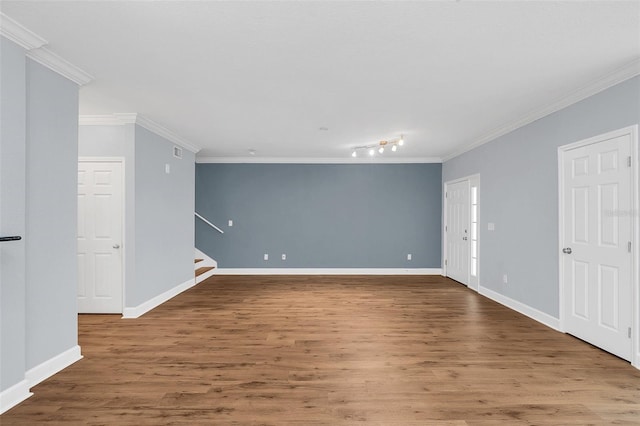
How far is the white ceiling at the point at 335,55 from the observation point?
2.12 metres

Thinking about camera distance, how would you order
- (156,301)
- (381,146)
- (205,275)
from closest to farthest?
(156,301)
(381,146)
(205,275)

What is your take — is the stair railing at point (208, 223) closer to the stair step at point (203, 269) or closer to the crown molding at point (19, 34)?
the stair step at point (203, 269)

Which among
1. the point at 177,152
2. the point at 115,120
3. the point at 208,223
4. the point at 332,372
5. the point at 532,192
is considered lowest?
the point at 332,372

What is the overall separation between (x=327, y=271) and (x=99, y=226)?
A: 4.54 metres

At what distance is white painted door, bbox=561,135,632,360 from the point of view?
3.00 metres

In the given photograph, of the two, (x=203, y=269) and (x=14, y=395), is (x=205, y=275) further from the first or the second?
(x=14, y=395)

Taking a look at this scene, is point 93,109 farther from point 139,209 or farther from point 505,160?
point 505,160

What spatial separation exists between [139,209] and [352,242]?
451 centimetres

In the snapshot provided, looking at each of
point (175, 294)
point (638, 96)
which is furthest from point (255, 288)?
point (638, 96)

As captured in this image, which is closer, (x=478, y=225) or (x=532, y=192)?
(x=532, y=192)

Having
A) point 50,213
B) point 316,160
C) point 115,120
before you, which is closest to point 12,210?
point 50,213

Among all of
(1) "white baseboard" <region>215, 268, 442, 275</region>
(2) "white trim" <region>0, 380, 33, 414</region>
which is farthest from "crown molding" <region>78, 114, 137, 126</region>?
A: (1) "white baseboard" <region>215, 268, 442, 275</region>

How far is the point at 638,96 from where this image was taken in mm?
2836

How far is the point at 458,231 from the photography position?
6.59 meters
